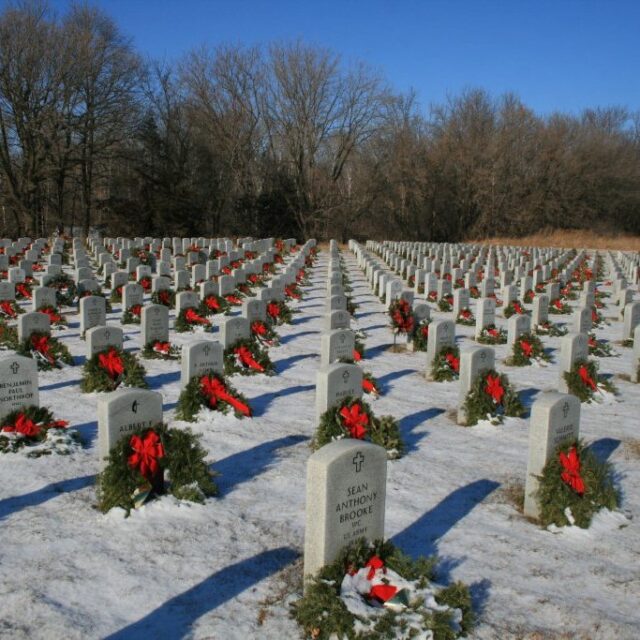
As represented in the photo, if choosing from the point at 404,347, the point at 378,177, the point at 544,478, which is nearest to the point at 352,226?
the point at 378,177

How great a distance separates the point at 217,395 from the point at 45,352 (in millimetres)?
3392

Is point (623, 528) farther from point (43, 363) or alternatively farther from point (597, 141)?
point (597, 141)

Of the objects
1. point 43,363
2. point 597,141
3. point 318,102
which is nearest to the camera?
point 43,363

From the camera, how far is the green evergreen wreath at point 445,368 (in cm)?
1012

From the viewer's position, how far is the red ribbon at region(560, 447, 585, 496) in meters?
5.52

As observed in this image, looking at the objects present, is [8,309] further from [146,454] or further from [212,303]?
[146,454]

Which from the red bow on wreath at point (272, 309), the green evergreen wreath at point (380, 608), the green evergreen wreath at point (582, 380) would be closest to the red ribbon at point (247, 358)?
the red bow on wreath at point (272, 309)

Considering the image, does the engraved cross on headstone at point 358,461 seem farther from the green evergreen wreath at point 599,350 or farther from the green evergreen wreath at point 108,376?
the green evergreen wreath at point 599,350

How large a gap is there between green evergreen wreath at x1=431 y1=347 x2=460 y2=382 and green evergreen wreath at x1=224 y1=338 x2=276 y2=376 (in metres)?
2.43

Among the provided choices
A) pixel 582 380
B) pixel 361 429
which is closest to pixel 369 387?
pixel 361 429

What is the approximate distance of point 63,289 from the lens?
15.8m

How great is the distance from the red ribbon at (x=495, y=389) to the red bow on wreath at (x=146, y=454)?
4195 millimetres

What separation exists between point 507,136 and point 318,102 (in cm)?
1550

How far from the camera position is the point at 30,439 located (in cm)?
673
